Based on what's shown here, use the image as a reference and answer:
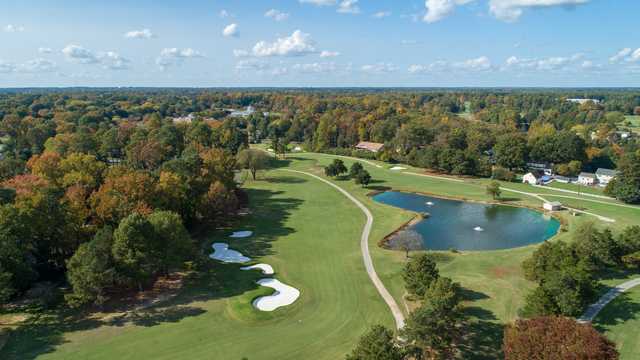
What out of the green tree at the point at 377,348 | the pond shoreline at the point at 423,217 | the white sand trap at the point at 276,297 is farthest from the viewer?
the pond shoreline at the point at 423,217

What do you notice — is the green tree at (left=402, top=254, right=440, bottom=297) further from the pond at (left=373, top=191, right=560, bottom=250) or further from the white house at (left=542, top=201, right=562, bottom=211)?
the white house at (left=542, top=201, right=562, bottom=211)

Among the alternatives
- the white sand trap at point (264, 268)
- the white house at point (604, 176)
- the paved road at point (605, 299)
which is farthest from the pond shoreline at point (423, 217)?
the white house at point (604, 176)

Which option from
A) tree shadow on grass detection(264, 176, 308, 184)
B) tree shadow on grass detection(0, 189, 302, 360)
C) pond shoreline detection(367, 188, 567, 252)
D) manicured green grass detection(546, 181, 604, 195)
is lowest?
tree shadow on grass detection(0, 189, 302, 360)

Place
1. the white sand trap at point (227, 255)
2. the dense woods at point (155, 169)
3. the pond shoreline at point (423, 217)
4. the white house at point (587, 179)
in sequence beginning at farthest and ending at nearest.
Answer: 1. the white house at point (587, 179)
2. the pond shoreline at point (423, 217)
3. the white sand trap at point (227, 255)
4. the dense woods at point (155, 169)

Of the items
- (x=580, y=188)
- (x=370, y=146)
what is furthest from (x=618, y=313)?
(x=370, y=146)

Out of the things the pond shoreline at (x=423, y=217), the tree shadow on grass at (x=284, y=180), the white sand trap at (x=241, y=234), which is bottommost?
the white sand trap at (x=241, y=234)

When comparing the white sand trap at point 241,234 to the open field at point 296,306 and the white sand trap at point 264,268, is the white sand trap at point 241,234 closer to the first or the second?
the open field at point 296,306

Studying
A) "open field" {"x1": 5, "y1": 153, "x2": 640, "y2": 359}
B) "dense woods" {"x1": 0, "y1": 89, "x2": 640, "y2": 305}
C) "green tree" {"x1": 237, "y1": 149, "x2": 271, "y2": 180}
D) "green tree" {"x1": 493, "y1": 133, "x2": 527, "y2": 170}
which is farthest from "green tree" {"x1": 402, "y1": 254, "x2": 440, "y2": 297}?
"green tree" {"x1": 493, "y1": 133, "x2": 527, "y2": 170}
